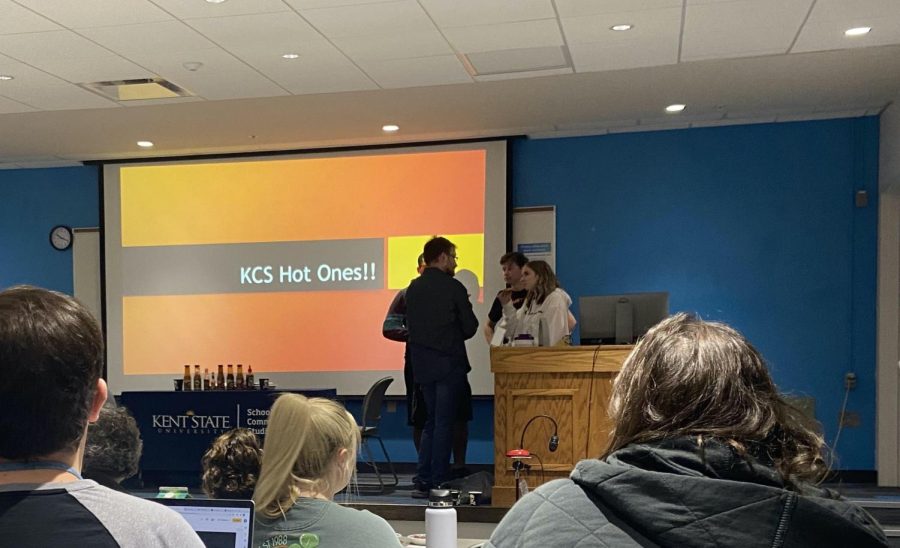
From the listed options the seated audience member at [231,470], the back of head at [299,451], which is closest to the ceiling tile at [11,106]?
the seated audience member at [231,470]

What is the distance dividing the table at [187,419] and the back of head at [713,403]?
5463 millimetres

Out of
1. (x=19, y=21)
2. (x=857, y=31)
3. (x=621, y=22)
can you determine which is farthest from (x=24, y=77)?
(x=857, y=31)

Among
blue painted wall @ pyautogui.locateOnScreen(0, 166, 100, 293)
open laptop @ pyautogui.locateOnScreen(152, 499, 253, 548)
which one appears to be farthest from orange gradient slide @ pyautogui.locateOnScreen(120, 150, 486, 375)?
open laptop @ pyautogui.locateOnScreen(152, 499, 253, 548)

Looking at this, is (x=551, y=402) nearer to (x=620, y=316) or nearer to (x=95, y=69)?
(x=620, y=316)

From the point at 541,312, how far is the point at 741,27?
215cm

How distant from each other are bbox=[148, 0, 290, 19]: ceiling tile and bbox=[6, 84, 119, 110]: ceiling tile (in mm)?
1680

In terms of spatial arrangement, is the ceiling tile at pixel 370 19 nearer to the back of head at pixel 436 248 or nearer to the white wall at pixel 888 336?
the back of head at pixel 436 248

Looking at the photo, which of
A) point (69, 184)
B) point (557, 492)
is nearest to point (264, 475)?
point (557, 492)

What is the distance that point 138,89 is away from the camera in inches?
224

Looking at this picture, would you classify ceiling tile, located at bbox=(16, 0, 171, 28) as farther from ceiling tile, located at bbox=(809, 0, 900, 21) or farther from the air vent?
ceiling tile, located at bbox=(809, 0, 900, 21)

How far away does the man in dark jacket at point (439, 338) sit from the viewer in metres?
5.39

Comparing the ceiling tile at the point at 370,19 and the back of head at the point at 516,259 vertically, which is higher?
the ceiling tile at the point at 370,19

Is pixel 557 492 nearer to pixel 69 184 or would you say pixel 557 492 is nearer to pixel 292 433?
pixel 292 433

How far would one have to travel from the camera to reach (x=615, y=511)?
3.12 feet
